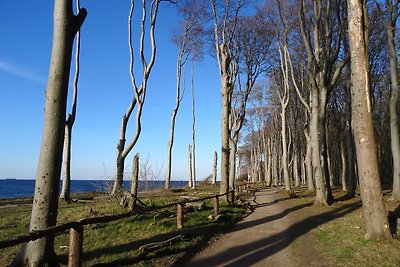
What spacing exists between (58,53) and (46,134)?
1.58 metres

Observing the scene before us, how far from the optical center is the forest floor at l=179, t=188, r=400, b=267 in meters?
6.97

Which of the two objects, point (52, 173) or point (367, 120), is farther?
point (367, 120)

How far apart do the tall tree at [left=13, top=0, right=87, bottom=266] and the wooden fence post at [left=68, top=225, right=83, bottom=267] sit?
115 cm

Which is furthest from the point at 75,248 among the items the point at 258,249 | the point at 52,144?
the point at 258,249

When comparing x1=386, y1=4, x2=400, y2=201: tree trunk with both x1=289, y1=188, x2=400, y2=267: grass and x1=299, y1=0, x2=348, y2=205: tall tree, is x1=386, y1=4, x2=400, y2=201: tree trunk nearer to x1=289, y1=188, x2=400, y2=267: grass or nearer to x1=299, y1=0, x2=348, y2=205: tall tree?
x1=299, y1=0, x2=348, y2=205: tall tree

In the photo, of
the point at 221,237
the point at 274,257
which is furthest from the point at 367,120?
the point at 221,237

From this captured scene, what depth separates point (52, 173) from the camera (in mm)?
6234

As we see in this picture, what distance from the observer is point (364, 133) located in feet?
27.7

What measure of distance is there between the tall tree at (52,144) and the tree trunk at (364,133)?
6.69 m

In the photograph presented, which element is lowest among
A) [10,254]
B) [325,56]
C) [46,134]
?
[10,254]

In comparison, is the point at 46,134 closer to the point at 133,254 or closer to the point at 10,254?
the point at 133,254

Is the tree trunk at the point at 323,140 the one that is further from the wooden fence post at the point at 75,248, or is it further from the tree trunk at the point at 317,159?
the wooden fence post at the point at 75,248

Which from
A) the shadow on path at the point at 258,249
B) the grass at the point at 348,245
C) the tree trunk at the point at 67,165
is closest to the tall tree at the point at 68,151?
the tree trunk at the point at 67,165

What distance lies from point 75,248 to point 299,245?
554 centimetres
